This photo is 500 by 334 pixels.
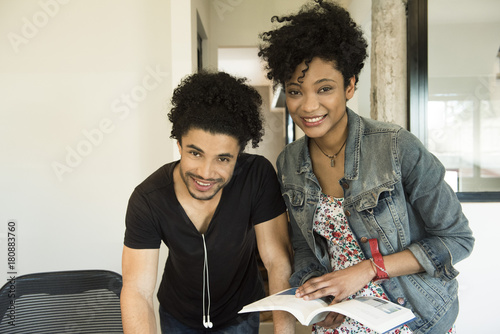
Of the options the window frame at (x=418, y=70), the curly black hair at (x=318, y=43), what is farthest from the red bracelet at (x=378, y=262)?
the window frame at (x=418, y=70)

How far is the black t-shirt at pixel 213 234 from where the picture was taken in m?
1.26

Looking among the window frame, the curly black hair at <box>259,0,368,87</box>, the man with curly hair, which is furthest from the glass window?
the man with curly hair

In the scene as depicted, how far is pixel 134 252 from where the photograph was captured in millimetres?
1220

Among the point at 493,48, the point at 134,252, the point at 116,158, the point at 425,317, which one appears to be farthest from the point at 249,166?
the point at 493,48

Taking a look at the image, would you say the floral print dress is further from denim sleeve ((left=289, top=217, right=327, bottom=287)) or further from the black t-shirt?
the black t-shirt

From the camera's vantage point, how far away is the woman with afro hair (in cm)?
106

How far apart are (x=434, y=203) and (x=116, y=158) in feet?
7.41

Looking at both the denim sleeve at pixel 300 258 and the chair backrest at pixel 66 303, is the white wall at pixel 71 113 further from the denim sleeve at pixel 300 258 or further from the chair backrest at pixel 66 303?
the denim sleeve at pixel 300 258

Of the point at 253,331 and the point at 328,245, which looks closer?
the point at 328,245

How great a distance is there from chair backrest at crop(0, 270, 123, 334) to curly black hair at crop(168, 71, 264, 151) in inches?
22.1

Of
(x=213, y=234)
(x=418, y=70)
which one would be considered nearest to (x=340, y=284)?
(x=213, y=234)

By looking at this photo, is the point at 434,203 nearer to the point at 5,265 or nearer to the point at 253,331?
the point at 253,331

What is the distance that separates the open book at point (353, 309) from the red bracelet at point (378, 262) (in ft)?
0.23

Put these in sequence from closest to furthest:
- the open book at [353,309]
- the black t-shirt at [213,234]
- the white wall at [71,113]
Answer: the open book at [353,309] → the black t-shirt at [213,234] → the white wall at [71,113]
